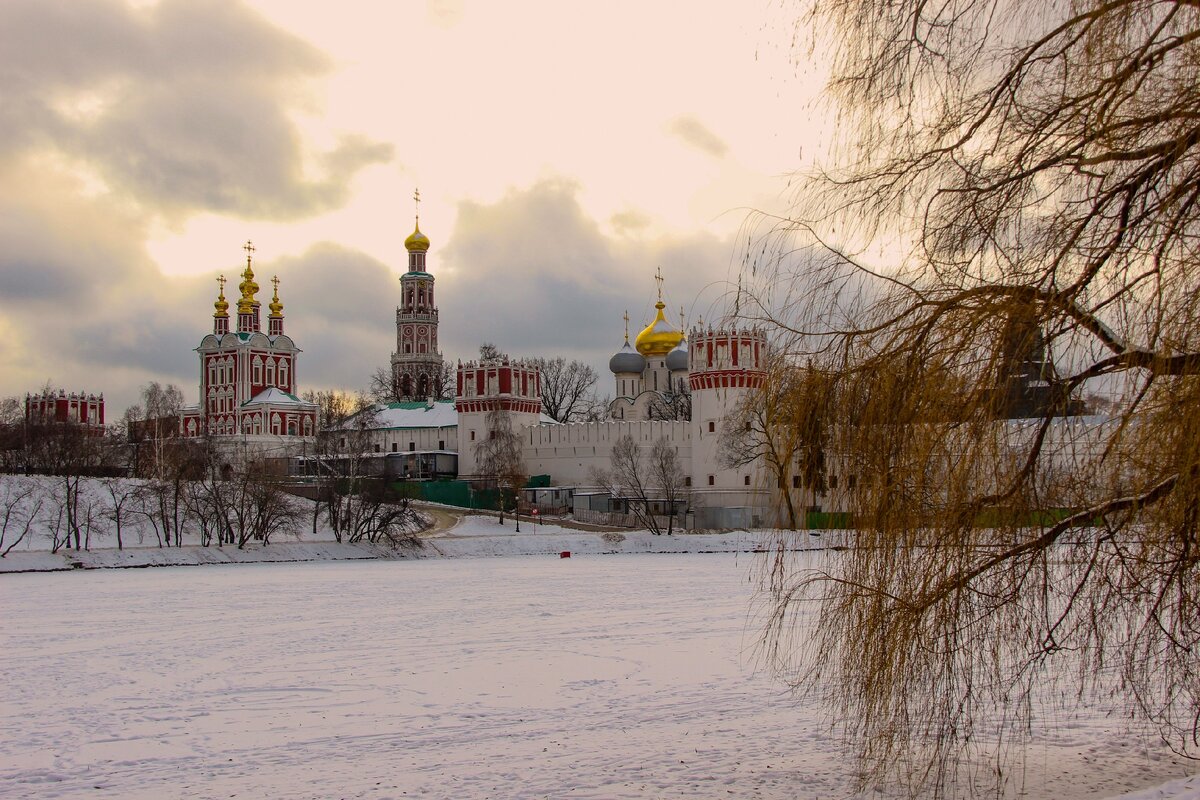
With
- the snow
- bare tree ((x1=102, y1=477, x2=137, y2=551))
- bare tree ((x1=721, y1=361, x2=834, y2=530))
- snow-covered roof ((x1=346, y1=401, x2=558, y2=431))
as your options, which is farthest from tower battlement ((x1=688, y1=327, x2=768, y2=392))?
bare tree ((x1=721, y1=361, x2=834, y2=530))

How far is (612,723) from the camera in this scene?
12211 mm

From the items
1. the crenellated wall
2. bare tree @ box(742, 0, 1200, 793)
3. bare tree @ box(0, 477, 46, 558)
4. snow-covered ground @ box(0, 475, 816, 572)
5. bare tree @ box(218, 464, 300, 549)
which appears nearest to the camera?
bare tree @ box(742, 0, 1200, 793)

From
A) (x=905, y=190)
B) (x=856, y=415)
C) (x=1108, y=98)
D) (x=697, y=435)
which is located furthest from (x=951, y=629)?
(x=697, y=435)

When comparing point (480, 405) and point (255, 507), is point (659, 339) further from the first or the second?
point (255, 507)

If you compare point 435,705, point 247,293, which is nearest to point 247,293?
point 247,293

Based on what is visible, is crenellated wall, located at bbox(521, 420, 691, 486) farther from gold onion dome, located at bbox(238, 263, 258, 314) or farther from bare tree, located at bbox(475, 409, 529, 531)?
gold onion dome, located at bbox(238, 263, 258, 314)

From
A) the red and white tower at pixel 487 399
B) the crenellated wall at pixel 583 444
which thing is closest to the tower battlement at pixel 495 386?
the red and white tower at pixel 487 399

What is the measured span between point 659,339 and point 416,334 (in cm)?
2510

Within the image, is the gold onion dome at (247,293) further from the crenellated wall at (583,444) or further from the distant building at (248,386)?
the crenellated wall at (583,444)

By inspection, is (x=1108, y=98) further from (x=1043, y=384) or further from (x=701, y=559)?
(x=701, y=559)

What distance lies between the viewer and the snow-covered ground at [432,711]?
995 cm

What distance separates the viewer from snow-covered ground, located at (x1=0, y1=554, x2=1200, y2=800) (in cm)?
995

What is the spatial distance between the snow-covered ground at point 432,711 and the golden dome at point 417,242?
249ft

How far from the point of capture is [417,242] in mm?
98562
